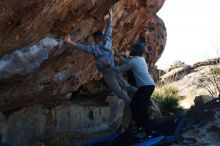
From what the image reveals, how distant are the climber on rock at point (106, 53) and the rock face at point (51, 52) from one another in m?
0.35

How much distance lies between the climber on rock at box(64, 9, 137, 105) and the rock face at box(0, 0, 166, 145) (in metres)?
0.35

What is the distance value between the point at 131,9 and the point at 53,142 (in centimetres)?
396

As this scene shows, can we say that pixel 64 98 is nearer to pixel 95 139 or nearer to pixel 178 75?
pixel 95 139

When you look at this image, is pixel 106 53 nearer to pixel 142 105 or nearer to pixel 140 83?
pixel 140 83

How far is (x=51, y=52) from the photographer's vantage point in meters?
10.6

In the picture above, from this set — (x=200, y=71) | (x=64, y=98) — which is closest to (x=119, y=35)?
(x=64, y=98)

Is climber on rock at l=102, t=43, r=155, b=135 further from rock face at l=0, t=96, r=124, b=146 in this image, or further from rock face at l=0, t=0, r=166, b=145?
rock face at l=0, t=96, r=124, b=146

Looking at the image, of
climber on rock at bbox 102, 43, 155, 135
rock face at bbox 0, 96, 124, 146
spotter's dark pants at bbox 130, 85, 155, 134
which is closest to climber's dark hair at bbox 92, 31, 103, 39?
climber on rock at bbox 102, 43, 155, 135

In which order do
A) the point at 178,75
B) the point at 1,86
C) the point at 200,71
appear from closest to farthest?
the point at 1,86 → the point at 200,71 → the point at 178,75

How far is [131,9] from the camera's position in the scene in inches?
500

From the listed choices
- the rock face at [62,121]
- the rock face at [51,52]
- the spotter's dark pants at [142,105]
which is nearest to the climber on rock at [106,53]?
the rock face at [51,52]

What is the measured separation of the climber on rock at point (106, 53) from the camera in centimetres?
1084

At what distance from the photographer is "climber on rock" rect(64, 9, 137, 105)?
10844 mm

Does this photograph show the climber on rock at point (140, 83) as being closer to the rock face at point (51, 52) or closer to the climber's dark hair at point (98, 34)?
the climber's dark hair at point (98, 34)
